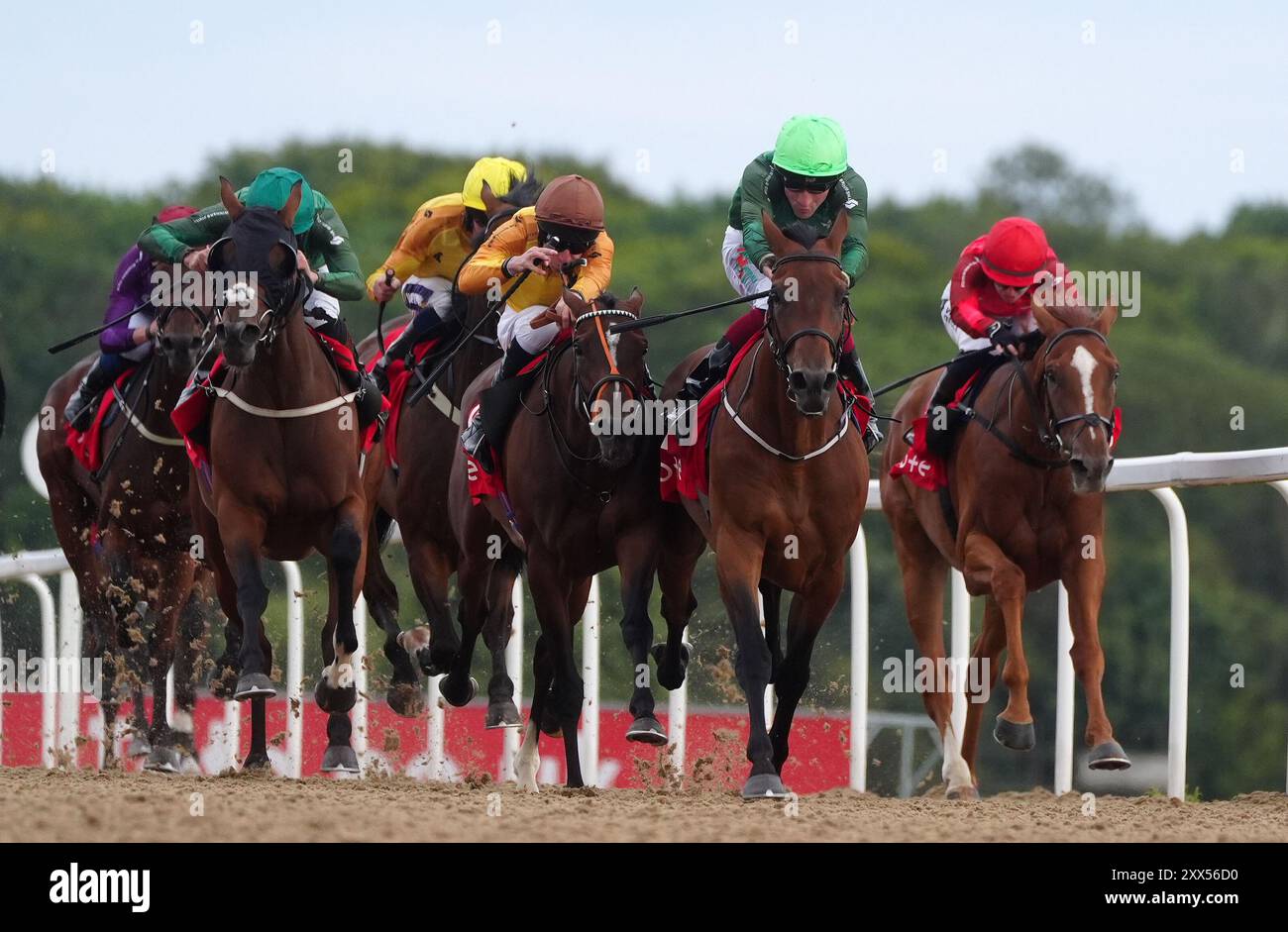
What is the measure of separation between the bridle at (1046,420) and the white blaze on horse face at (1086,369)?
0.14 ft

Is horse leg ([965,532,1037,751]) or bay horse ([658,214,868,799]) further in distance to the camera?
horse leg ([965,532,1037,751])

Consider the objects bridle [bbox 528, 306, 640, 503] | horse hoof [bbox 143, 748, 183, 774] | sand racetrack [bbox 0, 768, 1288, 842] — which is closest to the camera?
sand racetrack [bbox 0, 768, 1288, 842]

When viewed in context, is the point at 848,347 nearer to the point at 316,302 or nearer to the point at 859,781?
the point at 316,302

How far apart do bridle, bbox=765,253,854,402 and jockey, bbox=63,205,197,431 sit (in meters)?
3.57

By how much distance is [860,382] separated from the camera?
331 inches

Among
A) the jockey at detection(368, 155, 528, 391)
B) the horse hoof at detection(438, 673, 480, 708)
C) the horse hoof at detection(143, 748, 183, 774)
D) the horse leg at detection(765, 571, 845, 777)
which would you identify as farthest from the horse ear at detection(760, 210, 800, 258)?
the horse hoof at detection(143, 748, 183, 774)

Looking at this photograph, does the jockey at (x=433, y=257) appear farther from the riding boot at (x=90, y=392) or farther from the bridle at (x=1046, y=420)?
the bridle at (x=1046, y=420)

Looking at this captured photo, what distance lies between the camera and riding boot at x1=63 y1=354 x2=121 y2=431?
34.2 ft

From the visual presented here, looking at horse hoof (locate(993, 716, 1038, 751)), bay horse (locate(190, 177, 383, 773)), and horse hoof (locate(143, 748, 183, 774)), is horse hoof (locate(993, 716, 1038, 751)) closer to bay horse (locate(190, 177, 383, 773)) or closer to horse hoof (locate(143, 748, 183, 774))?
Result: bay horse (locate(190, 177, 383, 773))

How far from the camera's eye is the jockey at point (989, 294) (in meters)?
9.32

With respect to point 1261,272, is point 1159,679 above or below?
below
